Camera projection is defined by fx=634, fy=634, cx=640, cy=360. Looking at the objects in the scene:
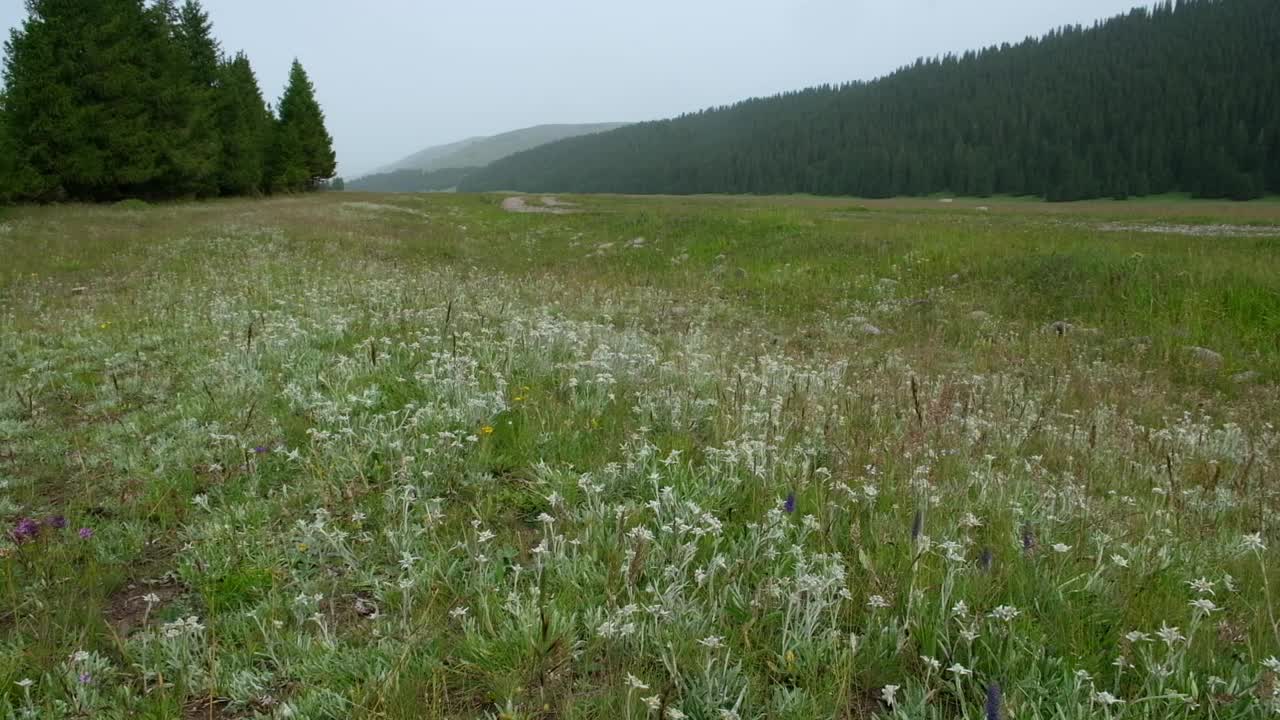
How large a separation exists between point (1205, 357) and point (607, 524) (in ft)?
37.0

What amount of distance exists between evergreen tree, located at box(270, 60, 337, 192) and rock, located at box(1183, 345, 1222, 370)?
69.4 meters

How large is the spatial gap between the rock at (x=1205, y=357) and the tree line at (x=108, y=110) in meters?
45.4

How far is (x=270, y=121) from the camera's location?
61.3 m

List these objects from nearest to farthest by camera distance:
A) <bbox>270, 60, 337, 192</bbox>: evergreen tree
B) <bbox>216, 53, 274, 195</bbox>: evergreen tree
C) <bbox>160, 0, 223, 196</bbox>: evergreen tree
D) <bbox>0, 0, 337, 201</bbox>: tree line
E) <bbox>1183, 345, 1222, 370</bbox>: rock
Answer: <bbox>1183, 345, 1222, 370</bbox>: rock, <bbox>0, 0, 337, 201</bbox>: tree line, <bbox>160, 0, 223, 196</bbox>: evergreen tree, <bbox>216, 53, 274, 195</bbox>: evergreen tree, <bbox>270, 60, 337, 192</bbox>: evergreen tree

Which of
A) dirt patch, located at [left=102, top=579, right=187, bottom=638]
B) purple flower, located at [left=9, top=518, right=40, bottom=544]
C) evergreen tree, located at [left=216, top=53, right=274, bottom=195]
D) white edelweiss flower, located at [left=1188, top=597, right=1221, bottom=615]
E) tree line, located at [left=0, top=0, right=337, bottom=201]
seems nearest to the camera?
white edelweiss flower, located at [left=1188, top=597, right=1221, bottom=615]

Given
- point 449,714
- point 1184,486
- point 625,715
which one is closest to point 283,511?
point 449,714

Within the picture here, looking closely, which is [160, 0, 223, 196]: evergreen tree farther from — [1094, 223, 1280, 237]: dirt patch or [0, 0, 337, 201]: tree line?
[1094, 223, 1280, 237]: dirt patch

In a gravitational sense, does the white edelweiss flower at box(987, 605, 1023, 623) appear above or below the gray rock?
above

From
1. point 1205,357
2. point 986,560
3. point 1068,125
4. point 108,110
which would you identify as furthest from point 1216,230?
point 1068,125

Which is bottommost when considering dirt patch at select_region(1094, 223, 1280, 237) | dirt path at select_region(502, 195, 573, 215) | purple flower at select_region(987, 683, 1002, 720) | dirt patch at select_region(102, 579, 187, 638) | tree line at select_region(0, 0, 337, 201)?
dirt patch at select_region(102, 579, 187, 638)

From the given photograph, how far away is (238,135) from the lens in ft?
169

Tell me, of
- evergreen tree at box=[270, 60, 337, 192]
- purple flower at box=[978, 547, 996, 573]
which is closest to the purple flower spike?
purple flower at box=[978, 547, 996, 573]

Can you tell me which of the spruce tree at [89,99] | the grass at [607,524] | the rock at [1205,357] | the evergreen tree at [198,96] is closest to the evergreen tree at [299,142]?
the evergreen tree at [198,96]

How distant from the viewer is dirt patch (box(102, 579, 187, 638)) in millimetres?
3125
